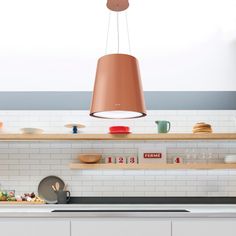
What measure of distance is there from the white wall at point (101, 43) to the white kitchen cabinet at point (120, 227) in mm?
1744

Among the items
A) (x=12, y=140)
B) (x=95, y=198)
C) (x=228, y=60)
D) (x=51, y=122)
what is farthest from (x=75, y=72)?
(x=228, y=60)

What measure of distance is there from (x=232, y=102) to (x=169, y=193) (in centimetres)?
137

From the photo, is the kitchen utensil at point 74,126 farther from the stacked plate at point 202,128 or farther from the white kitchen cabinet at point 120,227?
the stacked plate at point 202,128

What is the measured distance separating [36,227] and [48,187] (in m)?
0.88

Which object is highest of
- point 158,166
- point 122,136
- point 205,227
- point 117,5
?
point 117,5

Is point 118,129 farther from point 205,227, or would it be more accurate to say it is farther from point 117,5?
point 117,5

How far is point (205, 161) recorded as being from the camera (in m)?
5.18

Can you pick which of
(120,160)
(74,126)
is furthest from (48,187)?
(120,160)

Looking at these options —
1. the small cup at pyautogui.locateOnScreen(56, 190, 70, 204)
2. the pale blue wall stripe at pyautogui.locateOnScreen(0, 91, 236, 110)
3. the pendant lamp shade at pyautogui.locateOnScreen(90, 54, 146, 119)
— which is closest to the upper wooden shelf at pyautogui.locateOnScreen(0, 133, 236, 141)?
the pale blue wall stripe at pyautogui.locateOnScreen(0, 91, 236, 110)

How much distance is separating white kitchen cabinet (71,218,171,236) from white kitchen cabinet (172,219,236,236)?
103 mm

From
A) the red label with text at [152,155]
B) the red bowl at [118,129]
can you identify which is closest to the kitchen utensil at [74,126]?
the red bowl at [118,129]

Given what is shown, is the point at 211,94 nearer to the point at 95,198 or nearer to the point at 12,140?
the point at 95,198

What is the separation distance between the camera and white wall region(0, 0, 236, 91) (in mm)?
5352

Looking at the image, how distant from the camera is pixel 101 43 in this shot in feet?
17.6
